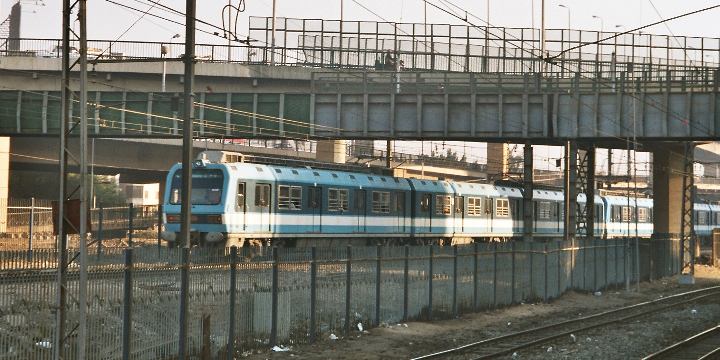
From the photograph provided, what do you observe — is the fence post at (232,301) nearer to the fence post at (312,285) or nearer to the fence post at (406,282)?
the fence post at (312,285)

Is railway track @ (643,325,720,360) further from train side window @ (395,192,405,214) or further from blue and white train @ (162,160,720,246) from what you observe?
train side window @ (395,192,405,214)

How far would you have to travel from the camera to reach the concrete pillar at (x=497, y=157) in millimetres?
90438

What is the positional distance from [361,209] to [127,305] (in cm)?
2463

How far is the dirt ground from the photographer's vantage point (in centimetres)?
1970

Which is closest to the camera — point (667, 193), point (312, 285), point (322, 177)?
point (312, 285)

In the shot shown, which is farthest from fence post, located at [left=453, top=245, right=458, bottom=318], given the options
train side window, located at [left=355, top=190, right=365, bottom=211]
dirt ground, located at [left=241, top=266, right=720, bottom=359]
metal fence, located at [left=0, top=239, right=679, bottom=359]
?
train side window, located at [left=355, top=190, right=365, bottom=211]

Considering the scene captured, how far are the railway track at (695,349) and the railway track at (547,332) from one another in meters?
2.54

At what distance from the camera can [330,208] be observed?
37.2m

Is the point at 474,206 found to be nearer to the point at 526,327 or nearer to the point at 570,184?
the point at 570,184

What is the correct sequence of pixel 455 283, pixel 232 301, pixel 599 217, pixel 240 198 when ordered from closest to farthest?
pixel 232 301, pixel 455 283, pixel 240 198, pixel 599 217

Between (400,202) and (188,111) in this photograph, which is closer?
(188,111)

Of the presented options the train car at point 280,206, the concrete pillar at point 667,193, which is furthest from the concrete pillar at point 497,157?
the train car at point 280,206

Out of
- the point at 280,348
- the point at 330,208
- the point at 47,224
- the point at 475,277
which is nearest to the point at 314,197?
the point at 330,208

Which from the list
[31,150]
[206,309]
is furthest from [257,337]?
[31,150]
